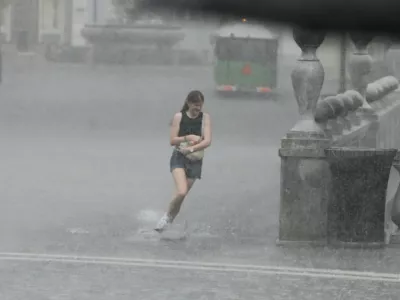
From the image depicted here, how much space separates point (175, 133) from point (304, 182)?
1403 mm

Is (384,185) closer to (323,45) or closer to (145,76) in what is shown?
(323,45)

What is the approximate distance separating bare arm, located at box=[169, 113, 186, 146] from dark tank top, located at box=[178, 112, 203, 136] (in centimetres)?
4

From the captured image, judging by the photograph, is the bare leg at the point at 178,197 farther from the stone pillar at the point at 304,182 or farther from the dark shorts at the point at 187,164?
the stone pillar at the point at 304,182

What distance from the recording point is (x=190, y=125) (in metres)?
12.2

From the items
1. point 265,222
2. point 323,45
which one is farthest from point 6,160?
point 323,45

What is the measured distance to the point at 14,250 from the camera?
11250 mm

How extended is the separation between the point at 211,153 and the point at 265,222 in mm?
8974

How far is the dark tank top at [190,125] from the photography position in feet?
39.8

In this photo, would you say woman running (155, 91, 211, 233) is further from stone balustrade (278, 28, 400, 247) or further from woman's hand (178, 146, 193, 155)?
stone balustrade (278, 28, 400, 247)

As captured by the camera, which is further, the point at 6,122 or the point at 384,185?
the point at 6,122

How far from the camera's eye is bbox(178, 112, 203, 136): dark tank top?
12.1 meters

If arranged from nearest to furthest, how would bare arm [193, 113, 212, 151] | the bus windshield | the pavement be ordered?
1. the bus windshield
2. the pavement
3. bare arm [193, 113, 212, 151]

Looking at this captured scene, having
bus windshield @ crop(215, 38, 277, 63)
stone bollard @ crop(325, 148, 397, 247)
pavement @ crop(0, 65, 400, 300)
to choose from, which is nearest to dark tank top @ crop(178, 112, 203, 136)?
pavement @ crop(0, 65, 400, 300)

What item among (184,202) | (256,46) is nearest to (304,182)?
(184,202)
